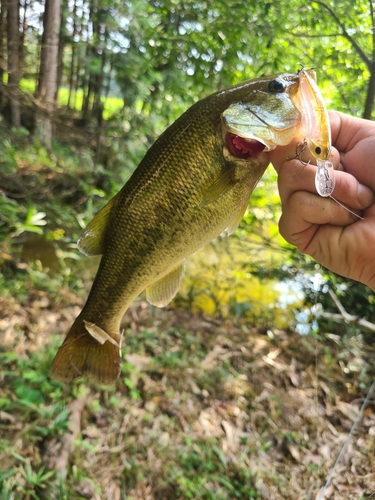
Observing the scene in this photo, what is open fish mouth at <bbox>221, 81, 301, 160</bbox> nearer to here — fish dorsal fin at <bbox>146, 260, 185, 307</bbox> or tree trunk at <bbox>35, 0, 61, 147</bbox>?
fish dorsal fin at <bbox>146, 260, 185, 307</bbox>

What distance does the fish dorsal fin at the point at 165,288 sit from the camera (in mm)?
1566

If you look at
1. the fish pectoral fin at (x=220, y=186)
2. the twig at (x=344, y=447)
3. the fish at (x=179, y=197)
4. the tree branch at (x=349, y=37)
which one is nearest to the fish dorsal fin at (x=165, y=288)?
the fish at (x=179, y=197)

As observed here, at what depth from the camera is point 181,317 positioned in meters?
4.54

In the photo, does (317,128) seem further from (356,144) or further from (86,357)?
(86,357)

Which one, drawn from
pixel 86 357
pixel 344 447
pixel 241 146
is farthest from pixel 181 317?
pixel 241 146

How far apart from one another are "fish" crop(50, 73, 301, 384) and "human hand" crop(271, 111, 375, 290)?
155 millimetres

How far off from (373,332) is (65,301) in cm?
362

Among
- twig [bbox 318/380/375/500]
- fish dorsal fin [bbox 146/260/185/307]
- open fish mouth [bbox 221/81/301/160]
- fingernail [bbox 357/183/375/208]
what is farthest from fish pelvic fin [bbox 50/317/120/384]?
twig [bbox 318/380/375/500]

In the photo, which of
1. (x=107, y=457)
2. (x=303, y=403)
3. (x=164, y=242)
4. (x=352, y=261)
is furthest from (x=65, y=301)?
(x=352, y=261)

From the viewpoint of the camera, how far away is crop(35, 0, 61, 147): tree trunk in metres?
4.48

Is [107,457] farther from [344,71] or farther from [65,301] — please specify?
[344,71]

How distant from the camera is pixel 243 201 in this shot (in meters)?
1.37

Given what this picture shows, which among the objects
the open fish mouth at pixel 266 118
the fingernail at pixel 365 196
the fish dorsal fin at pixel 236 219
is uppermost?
the open fish mouth at pixel 266 118

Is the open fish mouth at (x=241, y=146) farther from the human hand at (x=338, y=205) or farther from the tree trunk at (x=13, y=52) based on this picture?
the tree trunk at (x=13, y=52)
